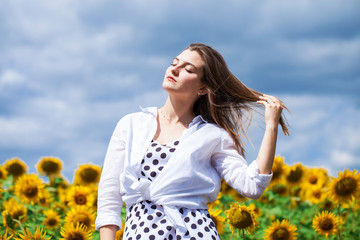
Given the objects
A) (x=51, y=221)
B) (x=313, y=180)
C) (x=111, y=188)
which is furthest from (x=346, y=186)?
(x=51, y=221)

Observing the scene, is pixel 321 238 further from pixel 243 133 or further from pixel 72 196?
pixel 72 196

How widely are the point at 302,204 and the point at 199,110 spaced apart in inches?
163

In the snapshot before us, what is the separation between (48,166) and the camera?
273 inches

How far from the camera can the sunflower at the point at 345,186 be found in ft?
15.7

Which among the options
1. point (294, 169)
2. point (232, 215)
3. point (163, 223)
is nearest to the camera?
point (163, 223)

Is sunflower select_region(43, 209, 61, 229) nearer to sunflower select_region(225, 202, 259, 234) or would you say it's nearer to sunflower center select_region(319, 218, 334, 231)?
sunflower select_region(225, 202, 259, 234)

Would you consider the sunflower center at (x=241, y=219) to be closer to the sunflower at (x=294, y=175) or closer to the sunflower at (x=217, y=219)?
the sunflower at (x=217, y=219)

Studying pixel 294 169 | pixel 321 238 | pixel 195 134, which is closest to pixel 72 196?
pixel 195 134

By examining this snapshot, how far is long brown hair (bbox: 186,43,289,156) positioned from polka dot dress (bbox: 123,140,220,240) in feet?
1.70

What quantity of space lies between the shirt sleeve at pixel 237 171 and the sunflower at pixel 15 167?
15.3 feet

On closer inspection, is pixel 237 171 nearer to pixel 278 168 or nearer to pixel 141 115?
pixel 141 115

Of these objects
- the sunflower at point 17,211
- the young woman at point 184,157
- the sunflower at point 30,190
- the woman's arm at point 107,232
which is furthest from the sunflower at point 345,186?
the sunflower at point 17,211

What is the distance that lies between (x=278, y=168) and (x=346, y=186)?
134 centimetres

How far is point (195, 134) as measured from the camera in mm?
3072
